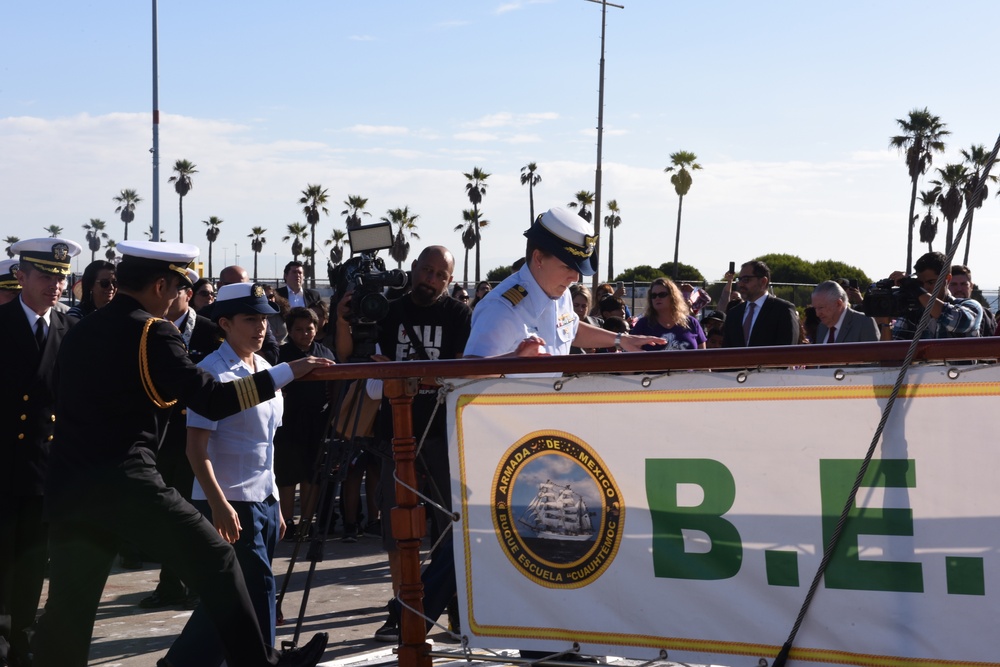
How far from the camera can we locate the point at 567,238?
4.39 m

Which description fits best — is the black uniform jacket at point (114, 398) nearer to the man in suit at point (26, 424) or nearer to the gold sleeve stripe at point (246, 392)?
the gold sleeve stripe at point (246, 392)

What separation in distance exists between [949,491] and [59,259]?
3.99 metres

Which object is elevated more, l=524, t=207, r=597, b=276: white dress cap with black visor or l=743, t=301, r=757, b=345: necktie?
l=524, t=207, r=597, b=276: white dress cap with black visor

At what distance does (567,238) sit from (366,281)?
1.56 metres

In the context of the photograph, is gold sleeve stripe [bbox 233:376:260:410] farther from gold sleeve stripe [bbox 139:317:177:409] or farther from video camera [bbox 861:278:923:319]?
video camera [bbox 861:278:923:319]

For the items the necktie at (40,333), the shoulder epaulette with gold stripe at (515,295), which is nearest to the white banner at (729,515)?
the shoulder epaulette with gold stripe at (515,295)

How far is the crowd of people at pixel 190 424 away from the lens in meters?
3.75

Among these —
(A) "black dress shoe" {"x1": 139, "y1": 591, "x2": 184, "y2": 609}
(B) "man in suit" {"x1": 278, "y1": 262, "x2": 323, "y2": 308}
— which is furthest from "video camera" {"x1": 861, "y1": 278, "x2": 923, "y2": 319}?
Result: (B) "man in suit" {"x1": 278, "y1": 262, "x2": 323, "y2": 308}

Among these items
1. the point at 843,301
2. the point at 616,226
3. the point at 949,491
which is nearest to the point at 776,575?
the point at 949,491

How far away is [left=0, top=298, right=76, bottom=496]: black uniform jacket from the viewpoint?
491 centimetres

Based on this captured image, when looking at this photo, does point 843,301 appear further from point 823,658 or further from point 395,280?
point 823,658

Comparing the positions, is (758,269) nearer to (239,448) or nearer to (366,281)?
(366,281)

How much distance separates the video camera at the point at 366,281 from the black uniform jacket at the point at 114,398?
163 centimetres

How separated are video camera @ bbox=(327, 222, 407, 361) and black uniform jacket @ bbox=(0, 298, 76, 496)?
1422 mm
